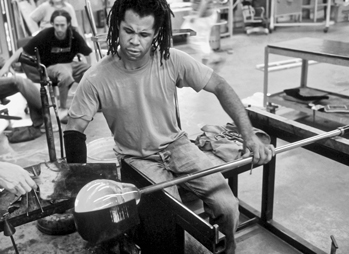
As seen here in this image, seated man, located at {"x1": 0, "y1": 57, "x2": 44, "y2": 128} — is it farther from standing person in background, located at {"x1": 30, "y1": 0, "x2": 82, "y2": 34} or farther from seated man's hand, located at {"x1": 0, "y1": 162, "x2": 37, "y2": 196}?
seated man's hand, located at {"x1": 0, "y1": 162, "x2": 37, "y2": 196}

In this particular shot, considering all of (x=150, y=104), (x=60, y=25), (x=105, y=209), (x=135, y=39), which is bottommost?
(x=105, y=209)

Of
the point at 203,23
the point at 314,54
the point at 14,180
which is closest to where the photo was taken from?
the point at 14,180

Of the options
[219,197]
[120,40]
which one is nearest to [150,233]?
[219,197]

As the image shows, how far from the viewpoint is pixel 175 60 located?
6.98 ft

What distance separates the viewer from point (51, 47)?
4453 mm

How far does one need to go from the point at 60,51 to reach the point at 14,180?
3.18 metres

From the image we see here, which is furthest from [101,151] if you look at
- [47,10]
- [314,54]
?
[47,10]

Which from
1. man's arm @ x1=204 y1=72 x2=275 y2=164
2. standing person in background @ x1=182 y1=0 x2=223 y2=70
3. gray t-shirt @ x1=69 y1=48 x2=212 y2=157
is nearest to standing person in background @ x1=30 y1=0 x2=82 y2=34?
standing person in background @ x1=182 y1=0 x2=223 y2=70

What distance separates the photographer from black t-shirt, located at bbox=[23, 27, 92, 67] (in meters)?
4.38

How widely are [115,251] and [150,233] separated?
41cm

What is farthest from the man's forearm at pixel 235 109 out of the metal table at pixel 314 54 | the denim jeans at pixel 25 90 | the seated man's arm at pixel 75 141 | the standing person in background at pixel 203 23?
the standing person in background at pixel 203 23

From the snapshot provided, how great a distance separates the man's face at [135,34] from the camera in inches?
77.2

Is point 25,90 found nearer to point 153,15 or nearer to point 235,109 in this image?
point 153,15

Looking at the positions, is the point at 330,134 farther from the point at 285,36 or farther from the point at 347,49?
A: the point at 285,36
